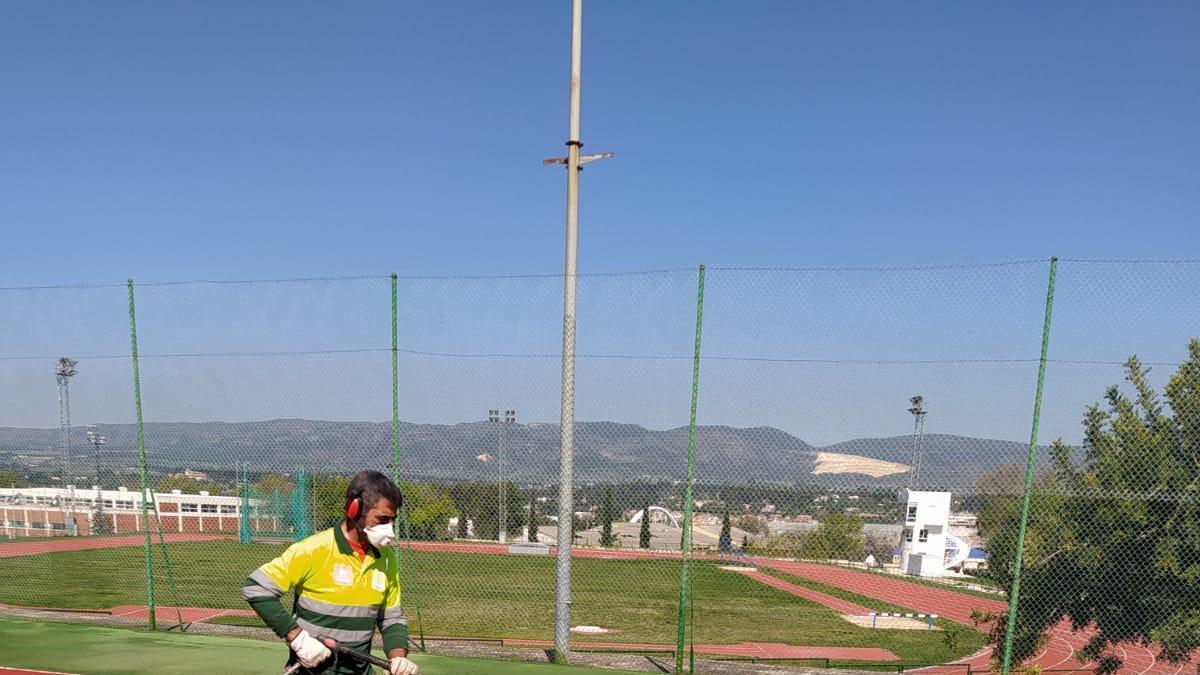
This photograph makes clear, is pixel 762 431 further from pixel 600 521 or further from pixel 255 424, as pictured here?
pixel 255 424

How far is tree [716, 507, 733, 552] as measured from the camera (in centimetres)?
854

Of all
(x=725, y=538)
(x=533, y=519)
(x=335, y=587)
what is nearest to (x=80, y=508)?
(x=533, y=519)

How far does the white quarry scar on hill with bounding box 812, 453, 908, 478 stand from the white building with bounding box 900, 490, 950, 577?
1.15 feet

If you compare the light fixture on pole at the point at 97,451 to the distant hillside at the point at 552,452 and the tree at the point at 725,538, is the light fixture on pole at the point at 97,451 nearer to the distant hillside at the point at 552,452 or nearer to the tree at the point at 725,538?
the distant hillside at the point at 552,452

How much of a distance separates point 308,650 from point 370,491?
0.59 m

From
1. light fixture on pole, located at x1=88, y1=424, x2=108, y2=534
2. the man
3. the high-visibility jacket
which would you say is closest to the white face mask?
the man

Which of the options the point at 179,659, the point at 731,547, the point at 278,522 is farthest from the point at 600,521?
the point at 278,522

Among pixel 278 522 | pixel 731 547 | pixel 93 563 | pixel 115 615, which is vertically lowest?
pixel 93 563

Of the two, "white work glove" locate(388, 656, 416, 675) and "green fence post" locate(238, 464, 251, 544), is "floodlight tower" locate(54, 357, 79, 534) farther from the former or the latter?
"white work glove" locate(388, 656, 416, 675)

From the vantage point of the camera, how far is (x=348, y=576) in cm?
338

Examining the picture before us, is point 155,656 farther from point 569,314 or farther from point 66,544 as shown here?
point 66,544

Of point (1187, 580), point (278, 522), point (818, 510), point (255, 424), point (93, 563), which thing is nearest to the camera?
point (1187, 580)

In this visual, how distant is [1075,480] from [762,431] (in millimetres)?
2575

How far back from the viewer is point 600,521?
920 centimetres
